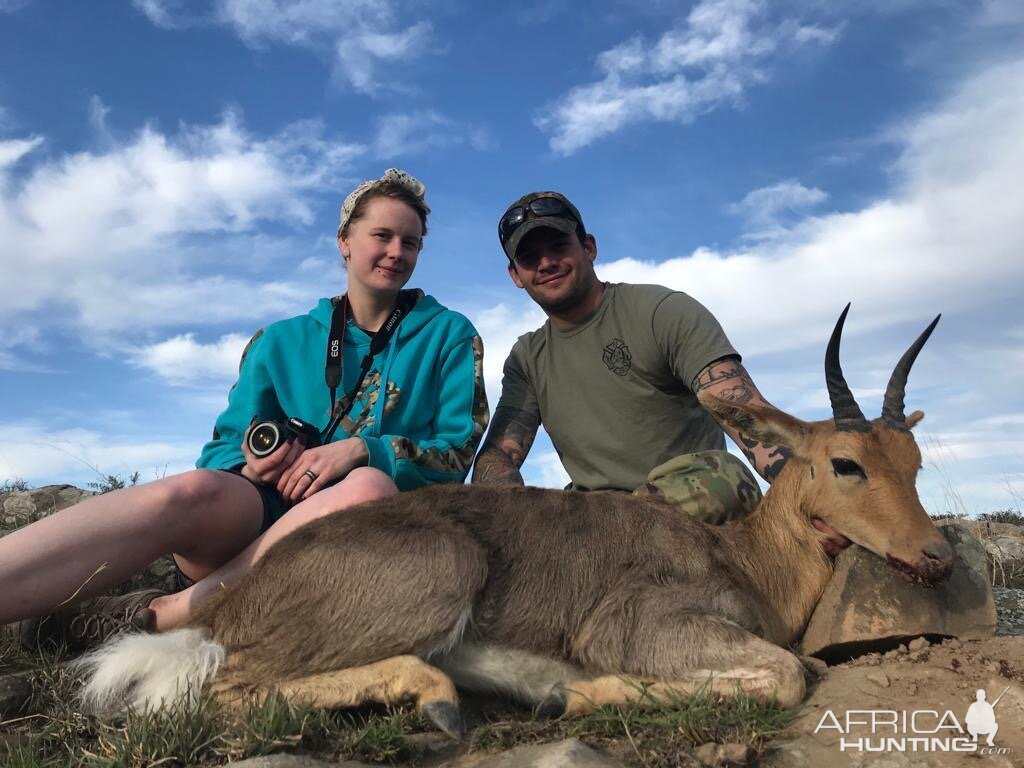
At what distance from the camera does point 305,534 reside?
468 cm

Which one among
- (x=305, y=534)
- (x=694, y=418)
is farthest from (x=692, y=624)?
(x=694, y=418)

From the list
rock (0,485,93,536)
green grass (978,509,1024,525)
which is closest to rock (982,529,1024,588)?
green grass (978,509,1024,525)

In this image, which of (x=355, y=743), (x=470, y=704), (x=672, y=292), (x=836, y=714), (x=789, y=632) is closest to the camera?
(x=355, y=743)

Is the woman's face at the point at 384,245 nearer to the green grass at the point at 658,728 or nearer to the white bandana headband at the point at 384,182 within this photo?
the white bandana headband at the point at 384,182

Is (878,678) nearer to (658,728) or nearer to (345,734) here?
(658,728)

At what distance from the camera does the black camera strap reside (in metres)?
6.27

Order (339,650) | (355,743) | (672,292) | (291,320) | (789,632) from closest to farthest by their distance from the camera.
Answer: (355,743) < (339,650) < (789,632) < (291,320) < (672,292)

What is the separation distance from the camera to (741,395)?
616 cm

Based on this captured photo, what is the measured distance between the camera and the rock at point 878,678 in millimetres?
4309

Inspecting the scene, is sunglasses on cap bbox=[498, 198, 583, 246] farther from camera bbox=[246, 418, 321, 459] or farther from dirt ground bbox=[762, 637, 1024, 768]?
dirt ground bbox=[762, 637, 1024, 768]

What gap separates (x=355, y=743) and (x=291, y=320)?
3749 millimetres

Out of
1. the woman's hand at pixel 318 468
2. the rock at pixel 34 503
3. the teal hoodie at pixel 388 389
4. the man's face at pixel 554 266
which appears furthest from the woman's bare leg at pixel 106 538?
the rock at pixel 34 503

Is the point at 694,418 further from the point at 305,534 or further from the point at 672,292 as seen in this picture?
the point at 305,534

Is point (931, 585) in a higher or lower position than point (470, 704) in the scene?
higher
